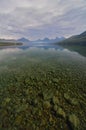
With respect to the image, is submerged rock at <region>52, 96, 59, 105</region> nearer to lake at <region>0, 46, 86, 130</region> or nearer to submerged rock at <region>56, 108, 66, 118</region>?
lake at <region>0, 46, 86, 130</region>

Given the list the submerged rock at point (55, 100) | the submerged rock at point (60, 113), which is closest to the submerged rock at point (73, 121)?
the submerged rock at point (60, 113)

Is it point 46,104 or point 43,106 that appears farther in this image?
point 46,104

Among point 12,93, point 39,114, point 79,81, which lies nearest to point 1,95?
point 12,93

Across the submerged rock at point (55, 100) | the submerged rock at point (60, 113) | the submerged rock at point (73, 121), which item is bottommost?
the submerged rock at point (73, 121)

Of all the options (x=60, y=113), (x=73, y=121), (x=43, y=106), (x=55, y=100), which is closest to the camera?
(x=73, y=121)

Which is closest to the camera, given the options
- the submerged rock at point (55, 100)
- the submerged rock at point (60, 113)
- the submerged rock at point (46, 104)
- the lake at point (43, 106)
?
the lake at point (43, 106)

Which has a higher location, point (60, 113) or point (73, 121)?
point (60, 113)

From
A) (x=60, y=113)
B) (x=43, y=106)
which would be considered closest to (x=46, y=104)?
(x=43, y=106)

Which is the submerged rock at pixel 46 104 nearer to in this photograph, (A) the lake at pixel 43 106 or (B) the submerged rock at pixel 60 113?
(A) the lake at pixel 43 106

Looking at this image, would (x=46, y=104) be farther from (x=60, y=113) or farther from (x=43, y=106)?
(x=60, y=113)

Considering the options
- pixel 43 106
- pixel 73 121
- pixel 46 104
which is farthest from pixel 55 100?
pixel 73 121

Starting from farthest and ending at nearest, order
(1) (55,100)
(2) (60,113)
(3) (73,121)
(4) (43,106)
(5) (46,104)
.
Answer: (1) (55,100)
(5) (46,104)
(4) (43,106)
(2) (60,113)
(3) (73,121)

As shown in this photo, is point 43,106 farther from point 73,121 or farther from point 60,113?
point 73,121

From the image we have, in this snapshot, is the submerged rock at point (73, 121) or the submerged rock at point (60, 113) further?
the submerged rock at point (60, 113)
